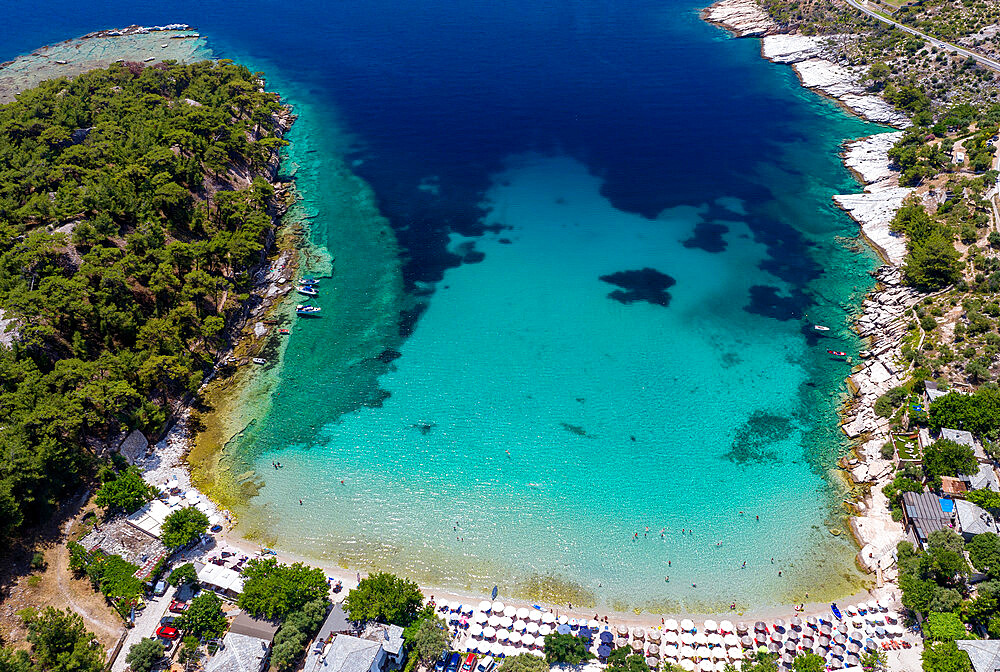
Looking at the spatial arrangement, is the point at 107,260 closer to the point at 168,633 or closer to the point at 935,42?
the point at 168,633

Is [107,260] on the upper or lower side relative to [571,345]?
upper

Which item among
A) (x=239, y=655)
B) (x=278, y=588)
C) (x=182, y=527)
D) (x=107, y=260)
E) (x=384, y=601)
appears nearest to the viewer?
(x=239, y=655)

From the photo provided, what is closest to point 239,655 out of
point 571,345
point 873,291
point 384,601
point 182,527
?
point 384,601

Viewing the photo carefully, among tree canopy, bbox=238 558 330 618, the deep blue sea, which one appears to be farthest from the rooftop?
the deep blue sea

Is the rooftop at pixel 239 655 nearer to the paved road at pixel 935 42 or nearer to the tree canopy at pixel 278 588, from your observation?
the tree canopy at pixel 278 588

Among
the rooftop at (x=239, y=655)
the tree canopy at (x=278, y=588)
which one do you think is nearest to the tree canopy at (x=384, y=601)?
the tree canopy at (x=278, y=588)

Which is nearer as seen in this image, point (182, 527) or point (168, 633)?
point (168, 633)

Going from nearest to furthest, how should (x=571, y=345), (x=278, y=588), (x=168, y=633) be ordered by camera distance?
(x=168, y=633)
(x=278, y=588)
(x=571, y=345)
